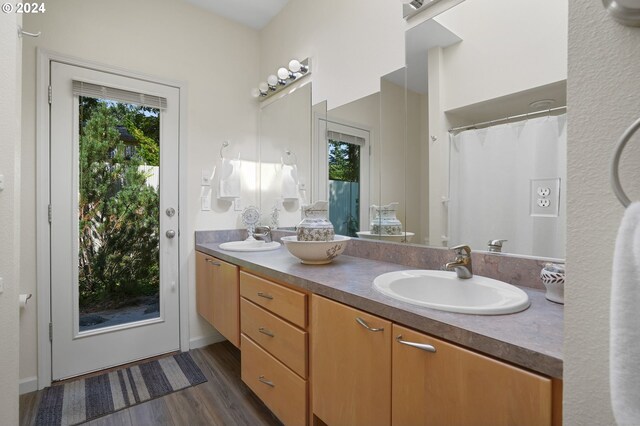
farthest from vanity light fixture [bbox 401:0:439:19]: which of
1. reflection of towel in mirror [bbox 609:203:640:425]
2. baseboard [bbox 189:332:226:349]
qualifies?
baseboard [bbox 189:332:226:349]

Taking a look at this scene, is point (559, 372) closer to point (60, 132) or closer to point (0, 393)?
point (0, 393)

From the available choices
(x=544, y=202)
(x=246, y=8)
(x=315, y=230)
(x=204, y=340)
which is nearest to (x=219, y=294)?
(x=204, y=340)

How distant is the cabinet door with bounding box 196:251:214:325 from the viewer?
2172mm

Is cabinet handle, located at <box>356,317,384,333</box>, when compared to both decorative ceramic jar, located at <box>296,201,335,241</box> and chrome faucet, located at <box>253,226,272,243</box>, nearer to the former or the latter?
decorative ceramic jar, located at <box>296,201,335,241</box>

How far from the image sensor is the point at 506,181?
1190mm

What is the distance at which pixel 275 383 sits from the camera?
1414mm

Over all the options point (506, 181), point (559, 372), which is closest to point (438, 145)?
point (506, 181)

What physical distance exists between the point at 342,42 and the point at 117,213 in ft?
6.39

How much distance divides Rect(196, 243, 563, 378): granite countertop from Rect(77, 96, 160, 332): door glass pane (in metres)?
1.41

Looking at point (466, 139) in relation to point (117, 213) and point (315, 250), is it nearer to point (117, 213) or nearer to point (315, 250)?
point (315, 250)

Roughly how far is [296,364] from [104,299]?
1639mm

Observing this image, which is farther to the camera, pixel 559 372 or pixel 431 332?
pixel 431 332

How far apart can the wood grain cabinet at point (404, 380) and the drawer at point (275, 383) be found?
107 mm

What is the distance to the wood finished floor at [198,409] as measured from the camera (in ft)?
5.22
